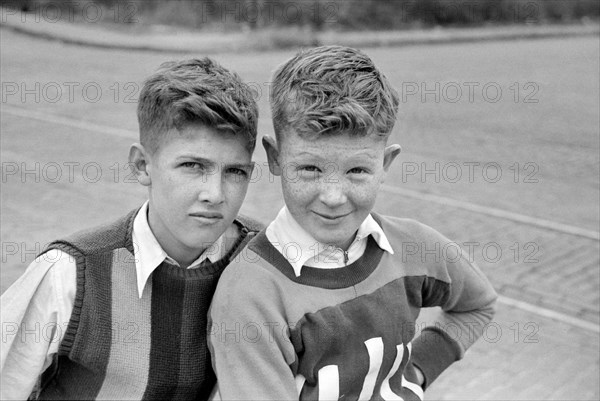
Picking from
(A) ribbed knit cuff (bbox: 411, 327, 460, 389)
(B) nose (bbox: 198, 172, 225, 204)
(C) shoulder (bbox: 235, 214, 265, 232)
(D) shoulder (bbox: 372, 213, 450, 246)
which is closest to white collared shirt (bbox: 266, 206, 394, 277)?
(D) shoulder (bbox: 372, 213, 450, 246)

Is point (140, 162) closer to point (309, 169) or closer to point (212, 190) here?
point (212, 190)

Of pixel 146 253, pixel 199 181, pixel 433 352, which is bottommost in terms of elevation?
pixel 433 352

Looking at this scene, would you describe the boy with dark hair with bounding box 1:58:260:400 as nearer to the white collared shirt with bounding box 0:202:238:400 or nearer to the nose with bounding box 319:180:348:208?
the white collared shirt with bounding box 0:202:238:400

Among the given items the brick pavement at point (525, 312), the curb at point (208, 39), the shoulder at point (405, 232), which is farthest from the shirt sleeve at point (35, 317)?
the curb at point (208, 39)

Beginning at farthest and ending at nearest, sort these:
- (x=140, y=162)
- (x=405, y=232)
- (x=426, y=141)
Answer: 1. (x=426, y=141)
2. (x=405, y=232)
3. (x=140, y=162)

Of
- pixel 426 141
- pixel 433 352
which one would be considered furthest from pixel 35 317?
pixel 426 141

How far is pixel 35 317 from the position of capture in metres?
2.70

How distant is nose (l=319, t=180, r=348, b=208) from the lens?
105 inches

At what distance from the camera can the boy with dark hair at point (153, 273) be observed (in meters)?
2.71

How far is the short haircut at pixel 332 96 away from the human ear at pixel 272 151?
27 mm

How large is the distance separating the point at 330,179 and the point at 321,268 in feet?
0.96

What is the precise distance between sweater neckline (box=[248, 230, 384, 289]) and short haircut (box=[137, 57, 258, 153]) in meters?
0.34

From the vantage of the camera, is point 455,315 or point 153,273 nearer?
point 153,273

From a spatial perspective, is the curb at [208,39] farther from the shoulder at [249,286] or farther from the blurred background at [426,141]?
the shoulder at [249,286]
